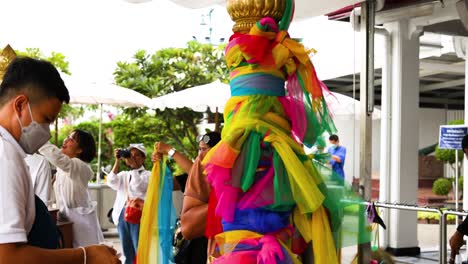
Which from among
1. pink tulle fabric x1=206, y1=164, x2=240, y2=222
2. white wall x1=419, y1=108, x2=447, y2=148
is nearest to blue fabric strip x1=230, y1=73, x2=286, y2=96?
pink tulle fabric x1=206, y1=164, x2=240, y2=222

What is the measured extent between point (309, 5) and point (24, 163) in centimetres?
368

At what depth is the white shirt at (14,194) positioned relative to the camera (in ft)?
6.27

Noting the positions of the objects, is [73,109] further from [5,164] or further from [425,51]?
[5,164]

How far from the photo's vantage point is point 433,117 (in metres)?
23.9

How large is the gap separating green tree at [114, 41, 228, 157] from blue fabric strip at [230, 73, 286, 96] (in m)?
17.4

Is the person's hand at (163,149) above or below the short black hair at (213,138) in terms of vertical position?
below

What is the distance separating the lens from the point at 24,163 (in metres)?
2.06

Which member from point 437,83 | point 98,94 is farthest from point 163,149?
point 437,83

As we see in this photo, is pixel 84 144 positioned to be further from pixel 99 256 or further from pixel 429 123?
pixel 429 123

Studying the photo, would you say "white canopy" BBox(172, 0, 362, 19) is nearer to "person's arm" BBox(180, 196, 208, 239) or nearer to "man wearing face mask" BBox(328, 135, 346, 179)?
"man wearing face mask" BBox(328, 135, 346, 179)

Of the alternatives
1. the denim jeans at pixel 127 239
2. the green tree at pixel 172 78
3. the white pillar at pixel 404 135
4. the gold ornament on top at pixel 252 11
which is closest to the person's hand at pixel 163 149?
Result: the gold ornament on top at pixel 252 11

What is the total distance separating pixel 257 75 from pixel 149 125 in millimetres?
17951

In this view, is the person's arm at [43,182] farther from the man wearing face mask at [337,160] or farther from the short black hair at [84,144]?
the man wearing face mask at [337,160]

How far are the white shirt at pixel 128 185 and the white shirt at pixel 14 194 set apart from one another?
18.2ft
